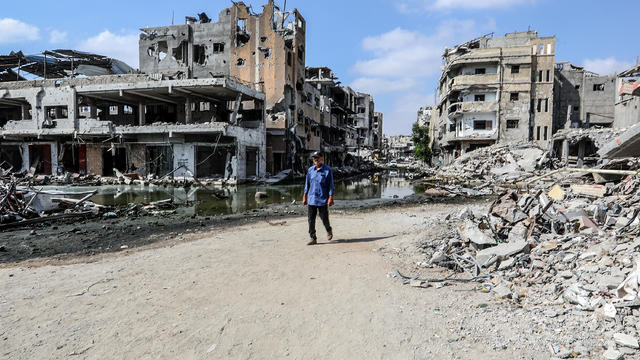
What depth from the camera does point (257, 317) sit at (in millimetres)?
3602

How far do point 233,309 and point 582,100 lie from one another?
4951 cm

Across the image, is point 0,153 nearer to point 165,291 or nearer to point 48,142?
point 48,142

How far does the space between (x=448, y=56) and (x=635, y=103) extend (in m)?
22.0

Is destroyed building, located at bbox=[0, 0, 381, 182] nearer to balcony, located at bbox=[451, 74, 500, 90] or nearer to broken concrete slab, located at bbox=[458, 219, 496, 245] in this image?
balcony, located at bbox=[451, 74, 500, 90]

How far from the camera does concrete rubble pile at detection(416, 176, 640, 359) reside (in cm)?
296

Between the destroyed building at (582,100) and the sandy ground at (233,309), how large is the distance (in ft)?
146

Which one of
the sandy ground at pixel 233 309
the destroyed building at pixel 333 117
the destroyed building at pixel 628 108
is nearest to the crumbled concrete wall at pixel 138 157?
the destroyed building at pixel 333 117

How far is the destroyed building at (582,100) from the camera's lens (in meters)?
39.3

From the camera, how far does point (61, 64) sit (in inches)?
1314

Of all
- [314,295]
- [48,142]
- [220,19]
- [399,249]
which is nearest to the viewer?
[314,295]

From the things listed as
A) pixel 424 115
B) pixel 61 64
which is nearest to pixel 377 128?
pixel 424 115

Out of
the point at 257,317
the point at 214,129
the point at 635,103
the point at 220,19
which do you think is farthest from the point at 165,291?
the point at 220,19

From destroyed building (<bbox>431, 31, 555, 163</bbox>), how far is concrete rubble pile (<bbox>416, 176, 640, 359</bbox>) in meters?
34.9

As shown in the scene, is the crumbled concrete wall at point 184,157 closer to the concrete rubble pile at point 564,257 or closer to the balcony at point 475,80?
the concrete rubble pile at point 564,257
